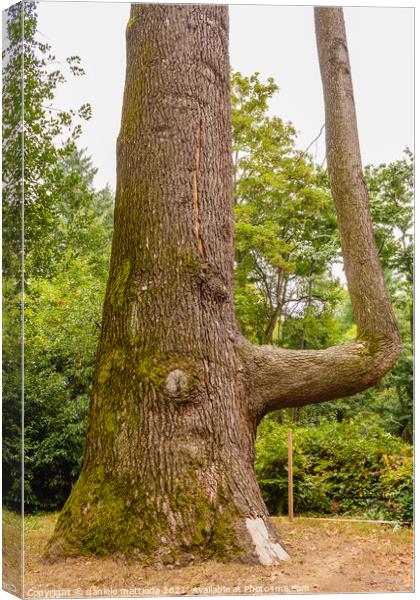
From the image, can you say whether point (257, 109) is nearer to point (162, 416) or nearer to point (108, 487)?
point (162, 416)

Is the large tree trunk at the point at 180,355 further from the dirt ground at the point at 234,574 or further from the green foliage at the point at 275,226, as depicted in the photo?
the green foliage at the point at 275,226

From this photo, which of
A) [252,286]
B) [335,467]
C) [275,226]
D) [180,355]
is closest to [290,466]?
[335,467]

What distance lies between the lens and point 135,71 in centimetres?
446

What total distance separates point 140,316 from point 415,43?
9.13 ft

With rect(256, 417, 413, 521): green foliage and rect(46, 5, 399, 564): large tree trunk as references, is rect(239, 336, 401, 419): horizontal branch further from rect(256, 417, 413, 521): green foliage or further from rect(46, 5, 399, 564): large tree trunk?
rect(256, 417, 413, 521): green foliage

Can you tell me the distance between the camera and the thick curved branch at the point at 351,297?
4402 mm

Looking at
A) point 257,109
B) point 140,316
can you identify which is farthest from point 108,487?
point 257,109

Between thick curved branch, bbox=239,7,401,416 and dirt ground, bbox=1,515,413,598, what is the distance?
97 centimetres

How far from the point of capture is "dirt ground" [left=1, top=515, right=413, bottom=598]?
3.64m

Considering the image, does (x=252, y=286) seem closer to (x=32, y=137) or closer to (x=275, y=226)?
(x=275, y=226)

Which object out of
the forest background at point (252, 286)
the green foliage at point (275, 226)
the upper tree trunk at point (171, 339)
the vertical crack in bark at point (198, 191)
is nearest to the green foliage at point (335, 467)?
the forest background at point (252, 286)

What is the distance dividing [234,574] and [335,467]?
3.32 meters

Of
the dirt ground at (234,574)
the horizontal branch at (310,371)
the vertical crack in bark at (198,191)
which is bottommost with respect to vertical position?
the dirt ground at (234,574)

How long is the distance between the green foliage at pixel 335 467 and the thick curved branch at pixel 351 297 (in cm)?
172
